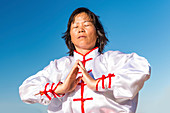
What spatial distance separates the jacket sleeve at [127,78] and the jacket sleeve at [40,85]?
1.79ft

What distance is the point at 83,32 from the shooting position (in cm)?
247

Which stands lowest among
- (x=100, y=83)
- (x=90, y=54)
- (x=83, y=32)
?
(x=100, y=83)

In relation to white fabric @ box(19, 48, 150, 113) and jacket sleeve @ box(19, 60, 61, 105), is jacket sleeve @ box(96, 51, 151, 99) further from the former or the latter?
jacket sleeve @ box(19, 60, 61, 105)

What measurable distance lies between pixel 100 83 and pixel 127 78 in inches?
9.1

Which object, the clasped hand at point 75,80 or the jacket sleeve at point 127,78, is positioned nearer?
the jacket sleeve at point 127,78

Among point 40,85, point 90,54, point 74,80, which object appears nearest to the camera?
point 74,80

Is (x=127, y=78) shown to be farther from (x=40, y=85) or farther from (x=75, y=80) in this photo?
(x=40, y=85)

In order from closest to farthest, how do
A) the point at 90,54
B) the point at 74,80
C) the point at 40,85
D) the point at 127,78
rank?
the point at 127,78, the point at 74,80, the point at 40,85, the point at 90,54

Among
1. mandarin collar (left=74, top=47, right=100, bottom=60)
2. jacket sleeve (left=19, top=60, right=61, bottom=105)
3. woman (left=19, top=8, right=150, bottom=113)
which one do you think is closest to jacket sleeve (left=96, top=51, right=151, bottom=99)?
woman (left=19, top=8, right=150, bottom=113)

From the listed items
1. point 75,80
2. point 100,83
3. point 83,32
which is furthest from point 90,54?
point 100,83

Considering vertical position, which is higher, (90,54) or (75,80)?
(90,54)

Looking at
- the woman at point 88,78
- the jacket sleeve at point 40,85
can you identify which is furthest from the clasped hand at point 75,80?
the jacket sleeve at point 40,85

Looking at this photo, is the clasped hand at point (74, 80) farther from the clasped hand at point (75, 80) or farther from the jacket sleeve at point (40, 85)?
the jacket sleeve at point (40, 85)

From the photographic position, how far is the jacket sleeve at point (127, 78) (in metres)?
2.01
